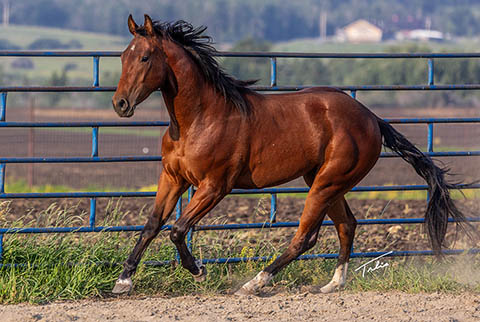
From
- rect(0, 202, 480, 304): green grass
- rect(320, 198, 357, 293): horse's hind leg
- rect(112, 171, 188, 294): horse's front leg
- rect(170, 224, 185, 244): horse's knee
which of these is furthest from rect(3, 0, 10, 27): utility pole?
rect(170, 224, 185, 244): horse's knee

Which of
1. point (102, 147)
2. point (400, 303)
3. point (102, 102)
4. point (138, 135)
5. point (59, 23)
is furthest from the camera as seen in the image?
point (59, 23)

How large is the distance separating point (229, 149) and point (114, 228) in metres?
1.25

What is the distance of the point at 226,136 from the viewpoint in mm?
5312

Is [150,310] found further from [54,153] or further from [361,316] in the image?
[54,153]

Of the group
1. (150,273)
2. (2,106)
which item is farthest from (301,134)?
(2,106)

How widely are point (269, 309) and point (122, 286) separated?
1.03m

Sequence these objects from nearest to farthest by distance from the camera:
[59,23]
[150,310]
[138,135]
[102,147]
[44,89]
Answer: [150,310] < [44,89] < [102,147] < [138,135] < [59,23]

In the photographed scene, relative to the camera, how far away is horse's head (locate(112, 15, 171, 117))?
5023mm

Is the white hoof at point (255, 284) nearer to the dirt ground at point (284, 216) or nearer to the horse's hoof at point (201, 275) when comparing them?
the horse's hoof at point (201, 275)

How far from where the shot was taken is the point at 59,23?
10194 cm

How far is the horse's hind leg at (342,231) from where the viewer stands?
5.95m

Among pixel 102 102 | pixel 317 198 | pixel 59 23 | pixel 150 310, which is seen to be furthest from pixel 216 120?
pixel 59 23

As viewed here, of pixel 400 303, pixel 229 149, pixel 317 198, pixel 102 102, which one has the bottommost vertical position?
pixel 102 102

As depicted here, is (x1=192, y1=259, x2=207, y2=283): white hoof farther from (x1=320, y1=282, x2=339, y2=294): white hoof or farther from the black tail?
the black tail
